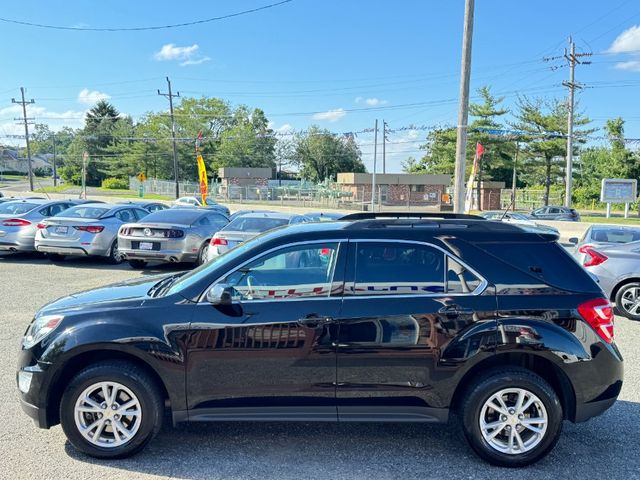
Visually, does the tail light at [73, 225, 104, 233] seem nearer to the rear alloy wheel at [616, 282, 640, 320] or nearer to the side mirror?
the side mirror

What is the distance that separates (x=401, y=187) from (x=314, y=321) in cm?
5743

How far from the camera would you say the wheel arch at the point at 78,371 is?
12.0ft

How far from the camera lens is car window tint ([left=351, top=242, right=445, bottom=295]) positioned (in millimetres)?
3689

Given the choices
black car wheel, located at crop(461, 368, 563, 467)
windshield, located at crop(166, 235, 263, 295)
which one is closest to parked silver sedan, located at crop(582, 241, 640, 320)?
black car wheel, located at crop(461, 368, 563, 467)

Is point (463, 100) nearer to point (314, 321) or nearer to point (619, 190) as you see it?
point (314, 321)

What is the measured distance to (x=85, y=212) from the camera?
1277 centimetres

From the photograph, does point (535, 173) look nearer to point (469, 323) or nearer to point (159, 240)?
point (159, 240)

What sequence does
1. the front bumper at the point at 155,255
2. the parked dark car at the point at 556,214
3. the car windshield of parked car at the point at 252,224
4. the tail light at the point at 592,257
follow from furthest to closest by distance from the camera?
the parked dark car at the point at 556,214
the front bumper at the point at 155,255
the car windshield of parked car at the point at 252,224
the tail light at the point at 592,257

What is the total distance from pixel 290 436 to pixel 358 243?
160 centimetres

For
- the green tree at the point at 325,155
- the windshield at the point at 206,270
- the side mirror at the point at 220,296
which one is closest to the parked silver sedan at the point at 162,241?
the windshield at the point at 206,270

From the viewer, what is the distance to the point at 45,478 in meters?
3.38

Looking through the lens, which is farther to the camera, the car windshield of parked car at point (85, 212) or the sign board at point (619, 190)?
the sign board at point (619, 190)

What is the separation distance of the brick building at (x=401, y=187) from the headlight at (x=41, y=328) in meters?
55.3

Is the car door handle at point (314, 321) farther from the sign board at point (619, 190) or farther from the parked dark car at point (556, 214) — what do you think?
the sign board at point (619, 190)
